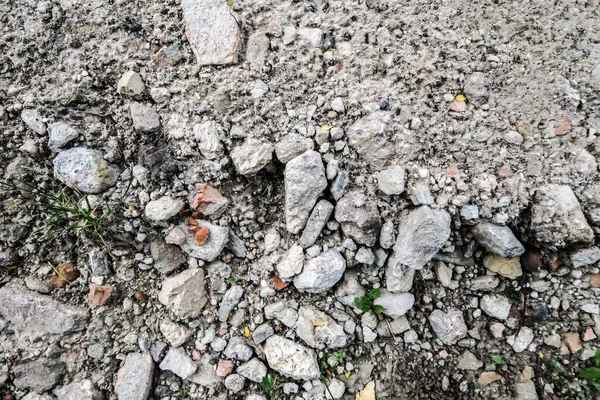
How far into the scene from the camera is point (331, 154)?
201 centimetres

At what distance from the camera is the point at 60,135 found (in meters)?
2.05

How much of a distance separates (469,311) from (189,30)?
2405 millimetres

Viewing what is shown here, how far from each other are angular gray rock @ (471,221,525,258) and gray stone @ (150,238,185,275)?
1.75 m

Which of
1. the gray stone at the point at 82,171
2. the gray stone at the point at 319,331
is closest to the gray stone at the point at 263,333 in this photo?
the gray stone at the point at 319,331

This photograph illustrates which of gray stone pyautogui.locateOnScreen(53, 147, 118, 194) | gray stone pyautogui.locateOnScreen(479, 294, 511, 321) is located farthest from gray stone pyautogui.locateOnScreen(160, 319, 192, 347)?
gray stone pyautogui.locateOnScreen(479, 294, 511, 321)

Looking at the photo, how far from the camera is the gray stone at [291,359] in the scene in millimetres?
1963

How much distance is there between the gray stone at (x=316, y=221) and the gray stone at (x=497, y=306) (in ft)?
3.49

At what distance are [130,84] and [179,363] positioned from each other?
1.67 meters

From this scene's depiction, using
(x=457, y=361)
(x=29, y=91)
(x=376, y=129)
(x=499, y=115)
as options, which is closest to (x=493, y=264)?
(x=457, y=361)

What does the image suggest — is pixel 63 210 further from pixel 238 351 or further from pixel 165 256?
pixel 238 351

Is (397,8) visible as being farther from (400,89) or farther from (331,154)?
(331,154)

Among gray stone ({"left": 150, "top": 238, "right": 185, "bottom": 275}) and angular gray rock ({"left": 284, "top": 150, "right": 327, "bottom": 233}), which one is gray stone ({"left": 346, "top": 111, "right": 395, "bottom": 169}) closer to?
angular gray rock ({"left": 284, "top": 150, "right": 327, "bottom": 233})

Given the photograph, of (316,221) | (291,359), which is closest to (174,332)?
(291,359)

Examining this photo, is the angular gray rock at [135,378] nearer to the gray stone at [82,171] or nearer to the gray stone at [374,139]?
the gray stone at [82,171]
